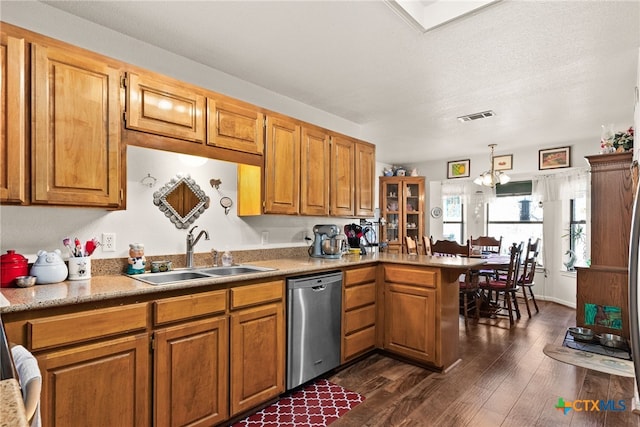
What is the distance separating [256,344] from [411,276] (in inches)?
57.0

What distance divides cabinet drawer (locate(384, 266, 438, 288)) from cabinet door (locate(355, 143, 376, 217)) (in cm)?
83

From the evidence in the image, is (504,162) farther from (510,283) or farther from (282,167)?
(282,167)

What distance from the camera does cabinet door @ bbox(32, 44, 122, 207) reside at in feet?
5.64

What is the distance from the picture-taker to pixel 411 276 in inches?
117

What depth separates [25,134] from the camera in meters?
1.68

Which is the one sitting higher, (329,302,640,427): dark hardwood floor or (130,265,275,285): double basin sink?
(130,265,275,285): double basin sink

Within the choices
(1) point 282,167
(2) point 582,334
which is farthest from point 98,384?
(2) point 582,334

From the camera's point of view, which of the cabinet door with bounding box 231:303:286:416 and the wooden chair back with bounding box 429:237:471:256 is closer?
the cabinet door with bounding box 231:303:286:416

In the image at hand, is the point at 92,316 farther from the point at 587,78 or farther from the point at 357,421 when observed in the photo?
the point at 587,78

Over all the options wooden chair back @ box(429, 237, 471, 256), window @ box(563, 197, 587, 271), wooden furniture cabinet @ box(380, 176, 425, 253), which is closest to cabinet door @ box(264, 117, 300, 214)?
wooden chair back @ box(429, 237, 471, 256)

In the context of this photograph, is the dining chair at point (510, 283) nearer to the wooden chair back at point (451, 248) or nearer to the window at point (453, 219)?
the wooden chair back at point (451, 248)

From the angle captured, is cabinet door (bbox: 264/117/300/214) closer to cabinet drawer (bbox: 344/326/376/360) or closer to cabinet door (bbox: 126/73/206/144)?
cabinet door (bbox: 126/73/206/144)

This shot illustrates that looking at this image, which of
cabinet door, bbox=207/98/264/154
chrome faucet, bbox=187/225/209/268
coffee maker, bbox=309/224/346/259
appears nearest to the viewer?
cabinet door, bbox=207/98/264/154

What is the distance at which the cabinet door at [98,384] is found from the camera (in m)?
1.45
